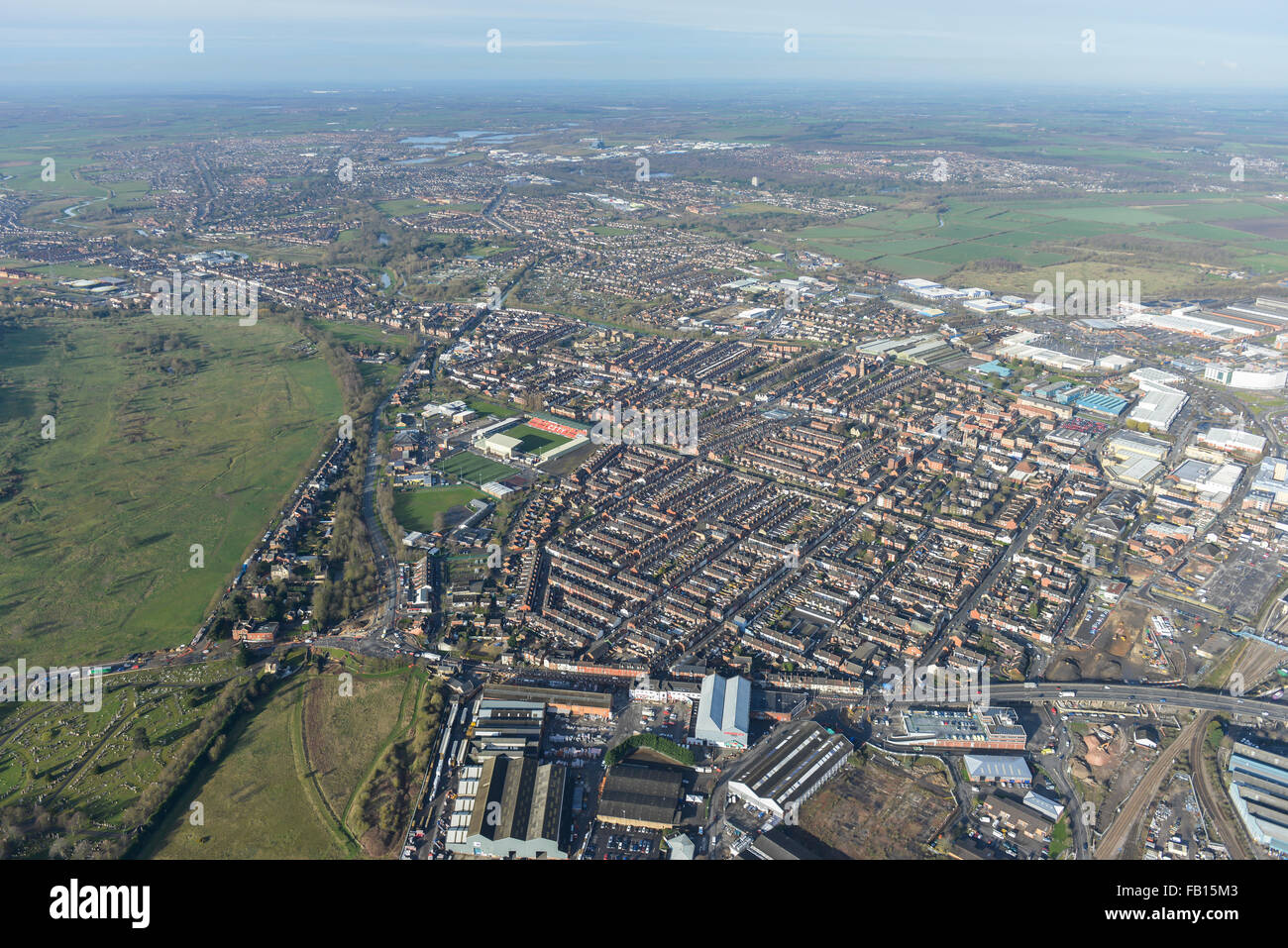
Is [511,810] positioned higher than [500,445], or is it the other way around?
Result: [500,445]

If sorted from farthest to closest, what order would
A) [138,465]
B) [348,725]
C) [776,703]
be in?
[138,465] → [776,703] → [348,725]

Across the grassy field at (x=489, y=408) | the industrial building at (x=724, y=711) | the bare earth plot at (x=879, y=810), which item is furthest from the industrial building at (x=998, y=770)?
the grassy field at (x=489, y=408)

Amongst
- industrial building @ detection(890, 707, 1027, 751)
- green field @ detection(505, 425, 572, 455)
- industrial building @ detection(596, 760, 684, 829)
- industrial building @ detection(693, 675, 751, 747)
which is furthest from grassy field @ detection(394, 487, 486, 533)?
industrial building @ detection(890, 707, 1027, 751)

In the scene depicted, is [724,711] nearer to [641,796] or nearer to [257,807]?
[641,796]

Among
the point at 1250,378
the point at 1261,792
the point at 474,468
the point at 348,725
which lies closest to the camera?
the point at 1261,792

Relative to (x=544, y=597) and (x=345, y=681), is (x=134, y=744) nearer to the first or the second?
(x=345, y=681)

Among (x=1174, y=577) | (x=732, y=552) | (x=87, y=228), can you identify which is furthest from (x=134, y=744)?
(x=87, y=228)

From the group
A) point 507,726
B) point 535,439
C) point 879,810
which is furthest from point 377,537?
point 879,810

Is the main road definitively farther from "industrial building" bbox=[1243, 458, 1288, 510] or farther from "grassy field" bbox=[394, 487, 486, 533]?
"grassy field" bbox=[394, 487, 486, 533]

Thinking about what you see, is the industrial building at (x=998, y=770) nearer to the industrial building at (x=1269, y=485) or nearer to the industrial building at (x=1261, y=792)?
the industrial building at (x=1261, y=792)
